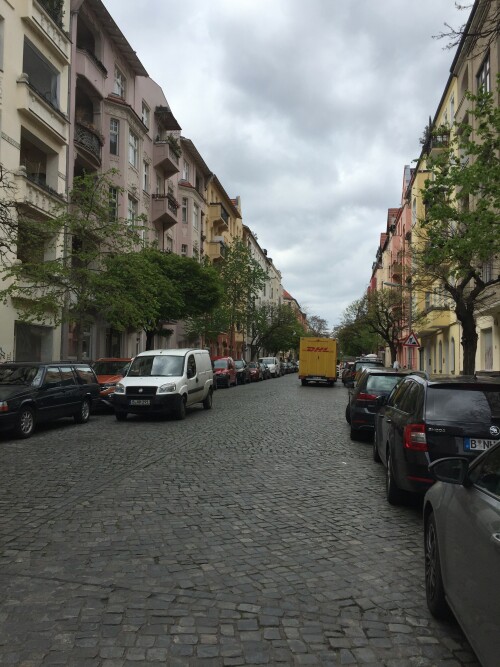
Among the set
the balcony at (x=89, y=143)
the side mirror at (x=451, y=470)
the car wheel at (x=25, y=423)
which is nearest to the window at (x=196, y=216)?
the balcony at (x=89, y=143)

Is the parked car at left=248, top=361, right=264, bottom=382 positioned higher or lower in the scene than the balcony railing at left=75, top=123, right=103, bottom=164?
lower

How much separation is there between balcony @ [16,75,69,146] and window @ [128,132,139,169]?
7826 millimetres

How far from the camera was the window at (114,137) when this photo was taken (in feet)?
100

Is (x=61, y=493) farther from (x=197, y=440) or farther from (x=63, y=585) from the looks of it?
(x=197, y=440)

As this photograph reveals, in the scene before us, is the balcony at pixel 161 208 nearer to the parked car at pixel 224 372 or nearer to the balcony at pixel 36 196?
the parked car at pixel 224 372

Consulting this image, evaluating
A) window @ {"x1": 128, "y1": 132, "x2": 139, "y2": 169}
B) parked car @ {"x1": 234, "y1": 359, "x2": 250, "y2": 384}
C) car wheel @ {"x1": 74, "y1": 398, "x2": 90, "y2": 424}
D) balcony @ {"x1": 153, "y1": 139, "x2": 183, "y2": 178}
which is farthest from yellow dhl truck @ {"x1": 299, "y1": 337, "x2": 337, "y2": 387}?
car wheel @ {"x1": 74, "y1": 398, "x2": 90, "y2": 424}

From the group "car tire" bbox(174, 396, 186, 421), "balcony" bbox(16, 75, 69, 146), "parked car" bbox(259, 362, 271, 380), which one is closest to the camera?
"car tire" bbox(174, 396, 186, 421)

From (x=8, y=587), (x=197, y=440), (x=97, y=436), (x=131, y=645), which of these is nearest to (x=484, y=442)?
(x=131, y=645)

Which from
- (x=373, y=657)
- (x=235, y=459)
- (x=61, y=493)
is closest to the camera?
(x=373, y=657)

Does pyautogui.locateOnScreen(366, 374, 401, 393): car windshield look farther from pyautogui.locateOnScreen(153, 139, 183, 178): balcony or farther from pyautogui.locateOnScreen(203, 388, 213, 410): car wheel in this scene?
pyautogui.locateOnScreen(153, 139, 183, 178): balcony

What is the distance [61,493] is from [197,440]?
5.07 metres

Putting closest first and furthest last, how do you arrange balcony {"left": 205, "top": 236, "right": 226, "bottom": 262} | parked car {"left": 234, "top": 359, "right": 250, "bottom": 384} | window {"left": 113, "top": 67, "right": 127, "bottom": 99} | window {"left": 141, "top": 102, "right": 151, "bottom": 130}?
window {"left": 113, "top": 67, "right": 127, "bottom": 99} < window {"left": 141, "top": 102, "right": 151, "bottom": 130} < parked car {"left": 234, "top": 359, "right": 250, "bottom": 384} < balcony {"left": 205, "top": 236, "right": 226, "bottom": 262}

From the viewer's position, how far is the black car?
12109 millimetres

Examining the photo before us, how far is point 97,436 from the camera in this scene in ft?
41.8
